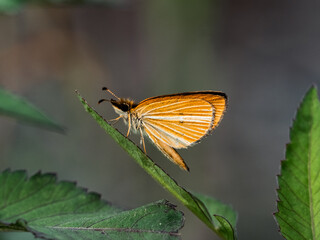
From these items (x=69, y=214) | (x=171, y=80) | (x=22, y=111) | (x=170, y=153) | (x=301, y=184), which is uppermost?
(x=171, y=80)

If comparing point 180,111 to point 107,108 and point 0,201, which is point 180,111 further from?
point 107,108

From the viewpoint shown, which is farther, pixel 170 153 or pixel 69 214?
pixel 170 153

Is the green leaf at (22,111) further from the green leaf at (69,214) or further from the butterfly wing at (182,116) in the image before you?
the butterfly wing at (182,116)

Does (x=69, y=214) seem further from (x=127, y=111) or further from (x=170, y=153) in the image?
(x=127, y=111)

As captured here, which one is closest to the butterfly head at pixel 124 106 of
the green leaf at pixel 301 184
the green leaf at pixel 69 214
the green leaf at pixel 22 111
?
the green leaf at pixel 22 111

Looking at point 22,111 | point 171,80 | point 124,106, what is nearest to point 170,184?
point 22,111

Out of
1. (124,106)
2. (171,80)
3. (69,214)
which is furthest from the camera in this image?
(171,80)
